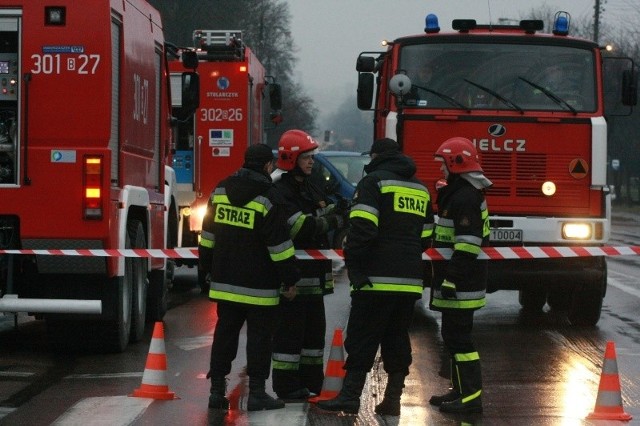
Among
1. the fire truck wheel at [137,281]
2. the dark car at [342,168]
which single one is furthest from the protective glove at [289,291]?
the dark car at [342,168]

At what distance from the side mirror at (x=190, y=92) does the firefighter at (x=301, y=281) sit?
5743 millimetres

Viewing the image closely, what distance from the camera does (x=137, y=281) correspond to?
1280cm

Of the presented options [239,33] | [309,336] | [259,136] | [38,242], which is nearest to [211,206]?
[309,336]

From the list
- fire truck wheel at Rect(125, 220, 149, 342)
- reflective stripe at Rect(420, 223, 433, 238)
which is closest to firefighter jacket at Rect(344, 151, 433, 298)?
reflective stripe at Rect(420, 223, 433, 238)

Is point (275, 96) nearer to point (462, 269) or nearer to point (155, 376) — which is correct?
point (155, 376)

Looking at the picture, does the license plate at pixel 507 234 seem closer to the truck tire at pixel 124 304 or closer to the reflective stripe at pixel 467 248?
the truck tire at pixel 124 304

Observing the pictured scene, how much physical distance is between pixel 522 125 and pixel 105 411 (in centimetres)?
698

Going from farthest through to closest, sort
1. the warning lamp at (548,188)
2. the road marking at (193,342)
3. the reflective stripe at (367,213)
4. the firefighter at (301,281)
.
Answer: the warning lamp at (548,188)
the road marking at (193,342)
the firefighter at (301,281)
the reflective stripe at (367,213)

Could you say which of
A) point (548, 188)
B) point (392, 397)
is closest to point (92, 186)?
point (392, 397)

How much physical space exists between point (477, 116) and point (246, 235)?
6.08 m

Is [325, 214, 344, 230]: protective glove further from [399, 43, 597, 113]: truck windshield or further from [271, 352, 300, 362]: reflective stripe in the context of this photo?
[399, 43, 597, 113]: truck windshield

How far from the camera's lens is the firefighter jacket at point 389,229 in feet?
29.0

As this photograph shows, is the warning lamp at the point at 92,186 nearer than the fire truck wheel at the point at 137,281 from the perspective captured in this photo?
Yes

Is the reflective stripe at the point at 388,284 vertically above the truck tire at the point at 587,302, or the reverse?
the reflective stripe at the point at 388,284
